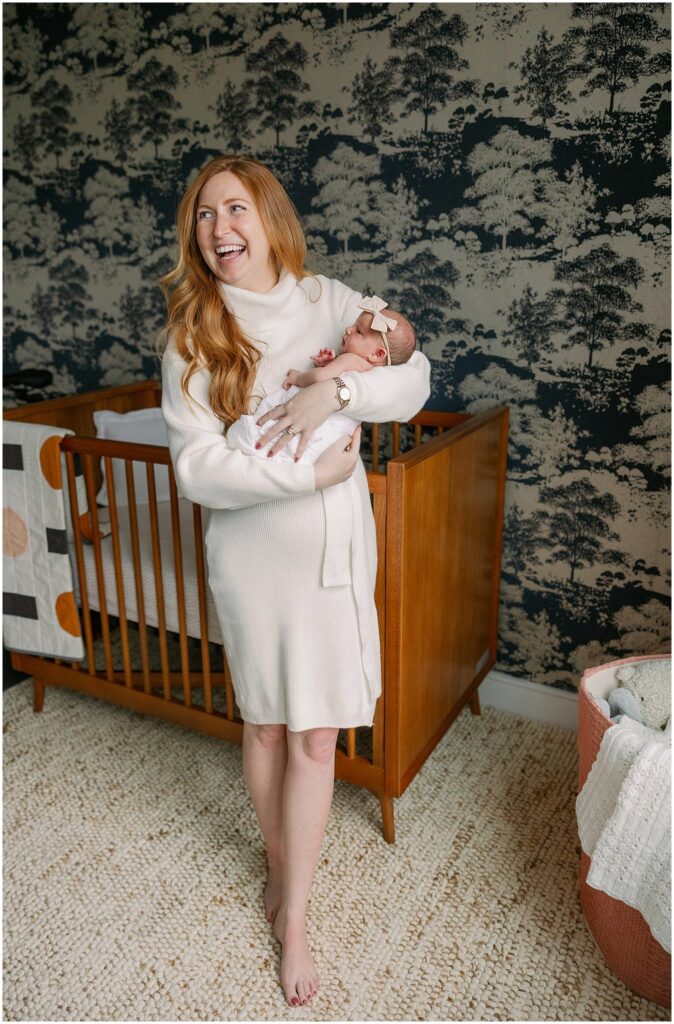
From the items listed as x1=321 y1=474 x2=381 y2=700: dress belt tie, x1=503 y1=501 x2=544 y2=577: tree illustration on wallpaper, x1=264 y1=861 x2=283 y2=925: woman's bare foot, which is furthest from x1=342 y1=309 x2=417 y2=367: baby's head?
x1=264 y1=861 x2=283 y2=925: woman's bare foot

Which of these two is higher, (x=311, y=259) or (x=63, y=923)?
(x=311, y=259)

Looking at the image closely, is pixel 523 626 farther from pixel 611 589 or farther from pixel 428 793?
pixel 428 793

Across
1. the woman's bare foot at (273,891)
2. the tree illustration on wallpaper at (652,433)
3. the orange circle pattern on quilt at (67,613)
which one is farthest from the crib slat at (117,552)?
the tree illustration on wallpaper at (652,433)

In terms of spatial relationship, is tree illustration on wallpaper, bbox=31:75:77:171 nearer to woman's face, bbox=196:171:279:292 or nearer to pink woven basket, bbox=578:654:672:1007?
woman's face, bbox=196:171:279:292

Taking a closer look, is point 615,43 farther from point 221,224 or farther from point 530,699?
point 530,699

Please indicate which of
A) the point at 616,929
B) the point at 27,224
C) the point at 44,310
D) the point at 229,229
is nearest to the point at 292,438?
the point at 229,229

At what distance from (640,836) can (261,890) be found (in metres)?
0.83

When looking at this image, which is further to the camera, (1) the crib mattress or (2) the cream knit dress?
(1) the crib mattress

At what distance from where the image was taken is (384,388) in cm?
132

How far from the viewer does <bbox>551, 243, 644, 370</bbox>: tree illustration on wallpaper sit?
188 cm

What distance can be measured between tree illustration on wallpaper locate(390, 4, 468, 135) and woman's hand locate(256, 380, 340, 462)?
115cm

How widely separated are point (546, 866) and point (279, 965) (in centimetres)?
63

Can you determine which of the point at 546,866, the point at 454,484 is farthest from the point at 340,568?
the point at 546,866

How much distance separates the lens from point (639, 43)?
1.74m
